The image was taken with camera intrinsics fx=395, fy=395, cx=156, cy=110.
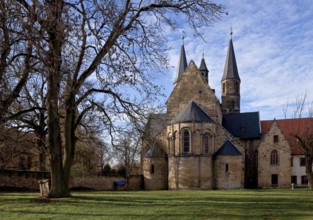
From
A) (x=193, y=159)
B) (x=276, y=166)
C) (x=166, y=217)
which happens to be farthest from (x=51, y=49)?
(x=276, y=166)

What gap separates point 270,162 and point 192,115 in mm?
12134

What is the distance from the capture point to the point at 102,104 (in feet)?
65.7

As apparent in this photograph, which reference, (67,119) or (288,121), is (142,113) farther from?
(288,121)

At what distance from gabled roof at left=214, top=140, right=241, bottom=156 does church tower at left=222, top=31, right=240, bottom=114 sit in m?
22.0

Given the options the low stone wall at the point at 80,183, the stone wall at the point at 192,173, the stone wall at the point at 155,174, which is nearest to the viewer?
the low stone wall at the point at 80,183

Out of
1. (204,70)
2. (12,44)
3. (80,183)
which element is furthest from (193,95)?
(12,44)

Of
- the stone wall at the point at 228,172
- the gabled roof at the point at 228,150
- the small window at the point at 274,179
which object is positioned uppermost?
the gabled roof at the point at 228,150

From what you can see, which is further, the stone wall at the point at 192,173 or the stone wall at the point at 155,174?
the stone wall at the point at 155,174

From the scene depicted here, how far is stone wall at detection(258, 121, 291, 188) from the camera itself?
4356 cm

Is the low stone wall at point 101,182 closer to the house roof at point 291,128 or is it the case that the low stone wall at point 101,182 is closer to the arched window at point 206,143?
the arched window at point 206,143

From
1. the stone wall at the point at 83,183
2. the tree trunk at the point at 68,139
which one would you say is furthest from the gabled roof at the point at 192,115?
the tree trunk at the point at 68,139

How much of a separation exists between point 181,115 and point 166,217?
1066 inches

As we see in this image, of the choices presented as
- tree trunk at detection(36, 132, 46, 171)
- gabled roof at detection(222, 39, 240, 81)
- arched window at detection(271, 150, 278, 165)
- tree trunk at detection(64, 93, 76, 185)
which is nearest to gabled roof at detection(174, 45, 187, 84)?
gabled roof at detection(222, 39, 240, 81)

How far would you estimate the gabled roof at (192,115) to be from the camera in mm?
38438
